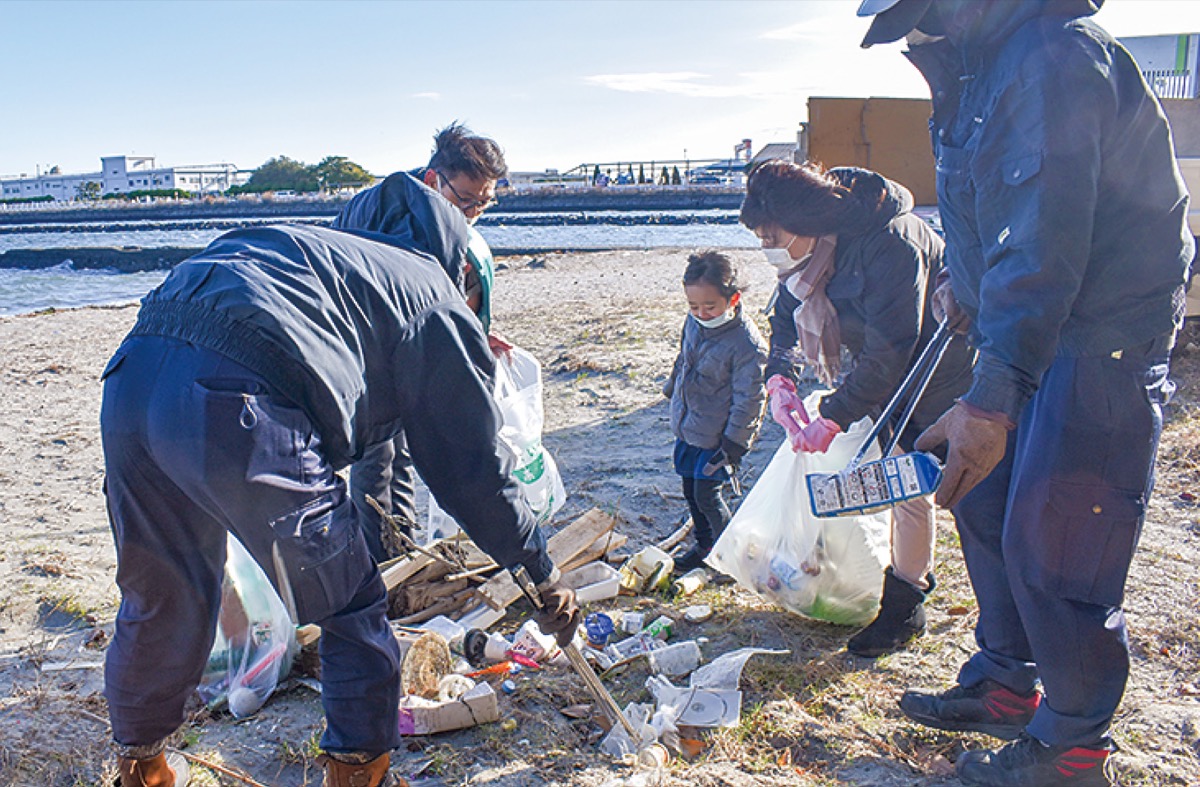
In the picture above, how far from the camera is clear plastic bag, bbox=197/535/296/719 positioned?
9.17 ft

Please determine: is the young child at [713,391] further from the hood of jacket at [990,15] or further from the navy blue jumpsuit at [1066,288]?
the hood of jacket at [990,15]

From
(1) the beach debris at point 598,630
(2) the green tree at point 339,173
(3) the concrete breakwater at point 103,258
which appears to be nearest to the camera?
(1) the beach debris at point 598,630

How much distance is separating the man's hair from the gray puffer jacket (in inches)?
43.1

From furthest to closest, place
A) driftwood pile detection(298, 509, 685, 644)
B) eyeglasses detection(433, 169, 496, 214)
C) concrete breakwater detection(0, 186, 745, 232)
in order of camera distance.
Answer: concrete breakwater detection(0, 186, 745, 232) → eyeglasses detection(433, 169, 496, 214) → driftwood pile detection(298, 509, 685, 644)

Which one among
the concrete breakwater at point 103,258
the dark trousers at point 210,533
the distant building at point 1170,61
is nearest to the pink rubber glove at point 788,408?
the dark trousers at point 210,533

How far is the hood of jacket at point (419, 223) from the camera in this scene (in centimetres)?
218

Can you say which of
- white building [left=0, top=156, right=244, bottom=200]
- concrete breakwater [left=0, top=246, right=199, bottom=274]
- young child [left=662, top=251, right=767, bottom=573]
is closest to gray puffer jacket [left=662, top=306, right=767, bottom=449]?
young child [left=662, top=251, right=767, bottom=573]

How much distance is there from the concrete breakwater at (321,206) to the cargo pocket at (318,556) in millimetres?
44317

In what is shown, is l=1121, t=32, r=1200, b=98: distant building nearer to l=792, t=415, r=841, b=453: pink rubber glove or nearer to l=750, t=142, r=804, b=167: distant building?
l=750, t=142, r=804, b=167: distant building

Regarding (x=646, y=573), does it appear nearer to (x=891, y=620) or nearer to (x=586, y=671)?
(x=891, y=620)

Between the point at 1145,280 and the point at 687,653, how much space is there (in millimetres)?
1756

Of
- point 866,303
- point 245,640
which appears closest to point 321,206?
point 245,640

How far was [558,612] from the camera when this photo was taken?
2.27 m

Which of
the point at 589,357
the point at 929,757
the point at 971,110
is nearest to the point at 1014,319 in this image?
the point at 971,110
